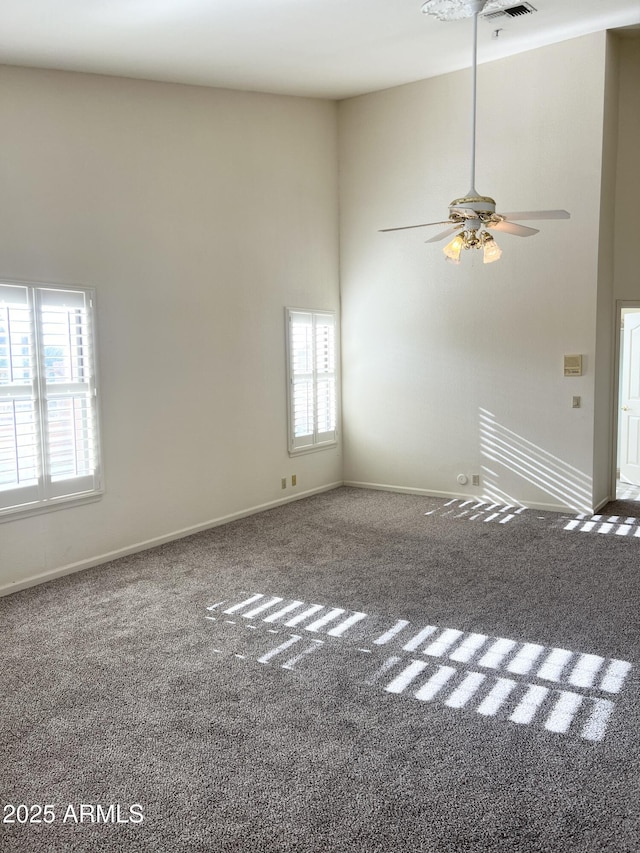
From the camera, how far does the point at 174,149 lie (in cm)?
543

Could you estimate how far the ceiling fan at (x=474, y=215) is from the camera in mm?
4047

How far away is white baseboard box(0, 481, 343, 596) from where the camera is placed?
4.52 meters

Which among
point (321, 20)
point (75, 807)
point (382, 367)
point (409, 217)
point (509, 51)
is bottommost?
point (75, 807)

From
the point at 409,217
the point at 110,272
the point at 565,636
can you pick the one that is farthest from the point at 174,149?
the point at 565,636

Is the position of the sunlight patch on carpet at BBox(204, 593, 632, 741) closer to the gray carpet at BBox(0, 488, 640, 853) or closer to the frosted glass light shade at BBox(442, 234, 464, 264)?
the gray carpet at BBox(0, 488, 640, 853)

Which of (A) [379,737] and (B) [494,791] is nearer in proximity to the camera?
(B) [494,791]

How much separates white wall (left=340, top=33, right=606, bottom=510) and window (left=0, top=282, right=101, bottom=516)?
3.43 metres

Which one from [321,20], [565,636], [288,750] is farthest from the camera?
[321,20]

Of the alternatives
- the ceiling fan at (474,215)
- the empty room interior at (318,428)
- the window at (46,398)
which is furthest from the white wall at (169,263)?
the ceiling fan at (474,215)

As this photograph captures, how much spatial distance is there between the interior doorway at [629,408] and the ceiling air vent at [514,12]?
335 cm

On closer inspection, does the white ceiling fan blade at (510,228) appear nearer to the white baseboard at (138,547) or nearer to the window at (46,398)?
the window at (46,398)

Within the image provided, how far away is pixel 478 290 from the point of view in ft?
21.6

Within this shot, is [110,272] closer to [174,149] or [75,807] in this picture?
[174,149]

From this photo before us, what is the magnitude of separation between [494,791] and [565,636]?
147 centimetres
